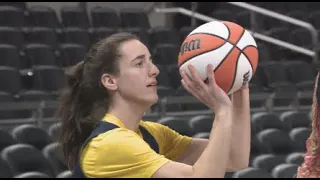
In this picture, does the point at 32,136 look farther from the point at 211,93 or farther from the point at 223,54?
the point at 211,93

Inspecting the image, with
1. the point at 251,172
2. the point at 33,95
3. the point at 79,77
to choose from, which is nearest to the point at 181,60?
the point at 79,77

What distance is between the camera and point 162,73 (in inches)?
294

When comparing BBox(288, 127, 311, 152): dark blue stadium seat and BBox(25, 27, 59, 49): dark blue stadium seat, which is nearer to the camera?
BBox(288, 127, 311, 152): dark blue stadium seat

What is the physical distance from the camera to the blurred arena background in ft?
16.1

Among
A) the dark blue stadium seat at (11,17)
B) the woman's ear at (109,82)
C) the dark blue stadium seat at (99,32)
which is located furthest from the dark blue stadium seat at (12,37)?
the woman's ear at (109,82)

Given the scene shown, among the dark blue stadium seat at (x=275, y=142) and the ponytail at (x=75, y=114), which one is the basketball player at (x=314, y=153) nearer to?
the ponytail at (x=75, y=114)

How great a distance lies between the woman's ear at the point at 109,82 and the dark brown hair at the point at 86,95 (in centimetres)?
2

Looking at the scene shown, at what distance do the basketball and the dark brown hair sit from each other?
23cm

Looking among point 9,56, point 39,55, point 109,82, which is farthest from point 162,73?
point 109,82

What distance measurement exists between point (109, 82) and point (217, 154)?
49 centimetres

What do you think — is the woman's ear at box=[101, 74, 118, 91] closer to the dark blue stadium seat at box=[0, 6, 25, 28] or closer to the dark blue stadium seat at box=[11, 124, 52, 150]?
the dark blue stadium seat at box=[11, 124, 52, 150]

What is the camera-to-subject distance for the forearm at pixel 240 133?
220 centimetres

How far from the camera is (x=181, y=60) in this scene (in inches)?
81.7


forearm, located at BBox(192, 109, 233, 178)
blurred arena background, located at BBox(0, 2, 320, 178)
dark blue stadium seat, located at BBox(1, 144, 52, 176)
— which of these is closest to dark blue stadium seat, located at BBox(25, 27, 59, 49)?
blurred arena background, located at BBox(0, 2, 320, 178)
